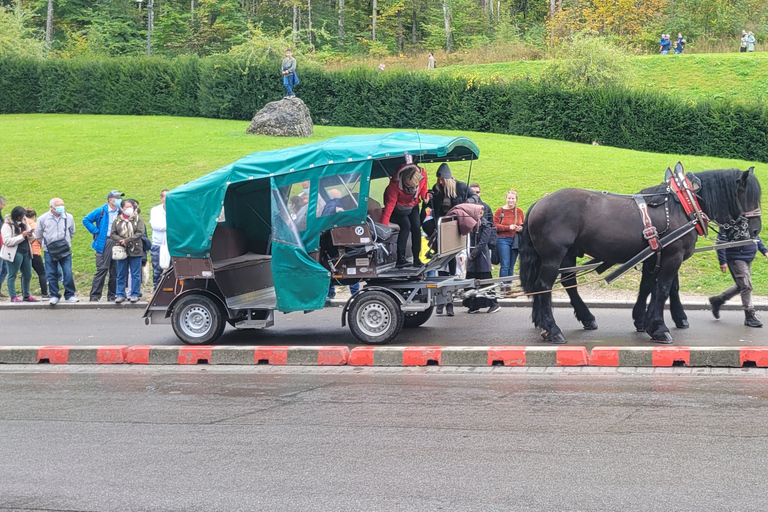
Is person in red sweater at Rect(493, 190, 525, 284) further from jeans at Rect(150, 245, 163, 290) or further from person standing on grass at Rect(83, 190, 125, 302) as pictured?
person standing on grass at Rect(83, 190, 125, 302)

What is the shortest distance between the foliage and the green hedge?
3.08 ft

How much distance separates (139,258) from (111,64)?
2998 centimetres

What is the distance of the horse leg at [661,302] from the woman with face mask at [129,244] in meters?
8.62

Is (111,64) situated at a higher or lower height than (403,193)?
higher

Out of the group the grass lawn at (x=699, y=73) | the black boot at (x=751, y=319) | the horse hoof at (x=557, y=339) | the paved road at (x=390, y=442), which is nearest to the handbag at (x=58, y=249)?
the paved road at (x=390, y=442)

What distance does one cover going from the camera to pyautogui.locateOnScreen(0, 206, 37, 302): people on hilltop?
49.1 ft

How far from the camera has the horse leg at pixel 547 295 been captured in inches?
413

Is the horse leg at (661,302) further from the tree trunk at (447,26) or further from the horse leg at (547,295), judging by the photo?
the tree trunk at (447,26)

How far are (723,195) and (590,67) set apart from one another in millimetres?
21908

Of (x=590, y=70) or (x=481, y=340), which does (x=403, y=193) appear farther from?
(x=590, y=70)

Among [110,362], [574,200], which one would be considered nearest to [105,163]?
[110,362]

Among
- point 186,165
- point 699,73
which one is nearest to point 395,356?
point 186,165

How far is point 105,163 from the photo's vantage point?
25953mm

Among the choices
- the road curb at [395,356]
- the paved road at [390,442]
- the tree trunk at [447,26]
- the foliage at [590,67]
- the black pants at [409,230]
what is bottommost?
the paved road at [390,442]
